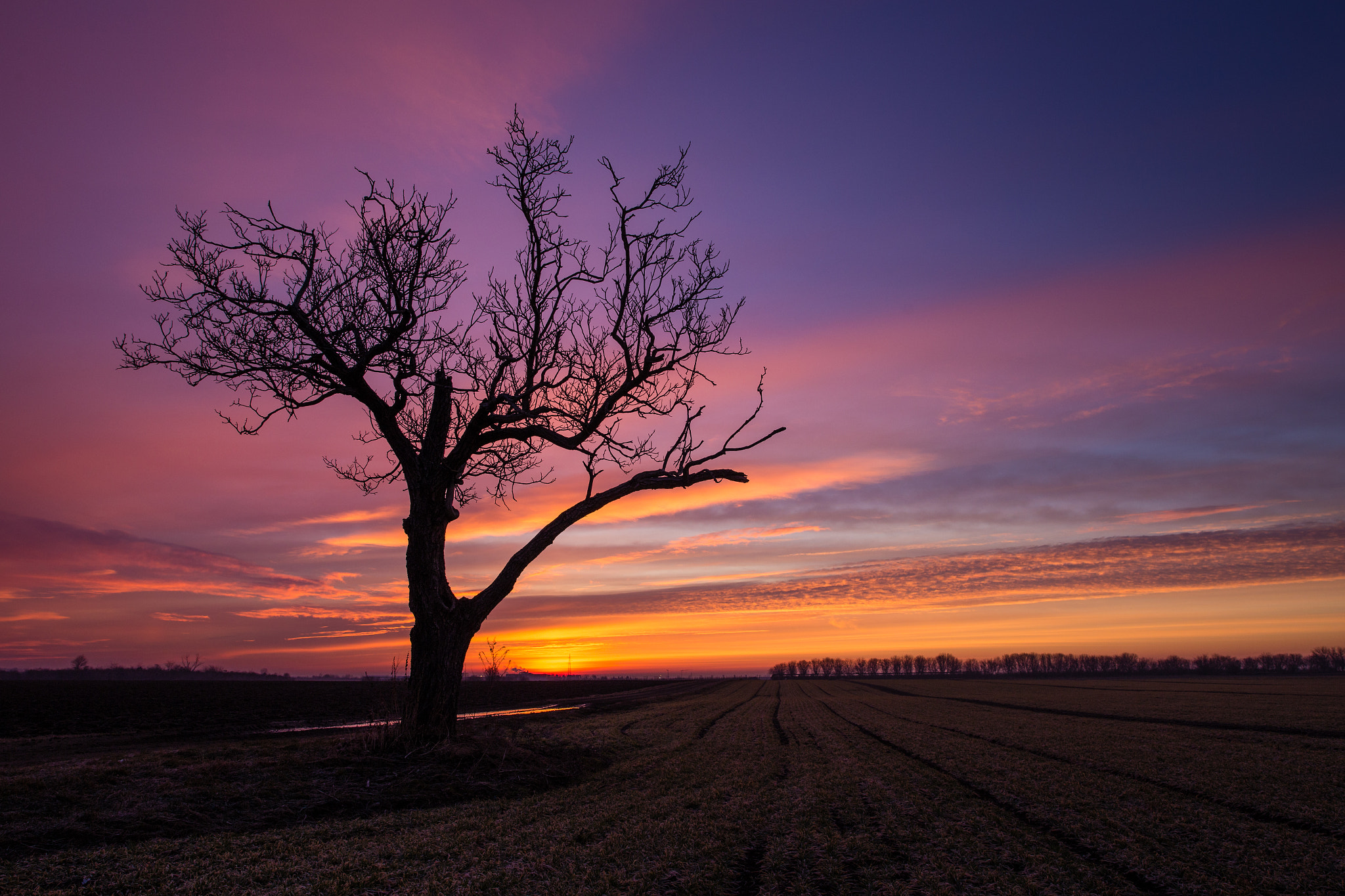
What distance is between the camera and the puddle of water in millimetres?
23875

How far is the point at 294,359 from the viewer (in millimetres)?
12352

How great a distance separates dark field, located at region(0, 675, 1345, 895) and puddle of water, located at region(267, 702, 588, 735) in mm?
2943

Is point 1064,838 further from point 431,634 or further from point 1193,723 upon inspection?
point 1193,723

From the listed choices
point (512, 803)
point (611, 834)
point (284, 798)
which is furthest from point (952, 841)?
point (284, 798)

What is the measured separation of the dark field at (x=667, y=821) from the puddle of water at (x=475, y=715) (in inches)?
116

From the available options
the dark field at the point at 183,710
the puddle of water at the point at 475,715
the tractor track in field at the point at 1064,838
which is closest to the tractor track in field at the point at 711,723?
the puddle of water at the point at 475,715

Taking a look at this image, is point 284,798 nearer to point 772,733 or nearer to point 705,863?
point 705,863

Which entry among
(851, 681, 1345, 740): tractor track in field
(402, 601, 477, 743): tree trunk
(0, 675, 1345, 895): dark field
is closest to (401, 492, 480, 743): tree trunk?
(402, 601, 477, 743): tree trunk

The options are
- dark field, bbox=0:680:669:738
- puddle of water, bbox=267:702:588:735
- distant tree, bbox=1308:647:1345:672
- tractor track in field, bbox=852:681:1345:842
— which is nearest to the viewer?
tractor track in field, bbox=852:681:1345:842

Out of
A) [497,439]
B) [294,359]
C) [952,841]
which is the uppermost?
[294,359]

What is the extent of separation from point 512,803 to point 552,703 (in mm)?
38510

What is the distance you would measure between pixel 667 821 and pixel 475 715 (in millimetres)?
25557

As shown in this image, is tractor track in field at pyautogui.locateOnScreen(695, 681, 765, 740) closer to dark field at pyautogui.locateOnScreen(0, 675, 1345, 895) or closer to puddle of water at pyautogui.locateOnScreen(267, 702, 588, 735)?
dark field at pyautogui.locateOnScreen(0, 675, 1345, 895)

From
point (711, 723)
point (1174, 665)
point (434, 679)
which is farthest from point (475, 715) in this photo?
point (1174, 665)
